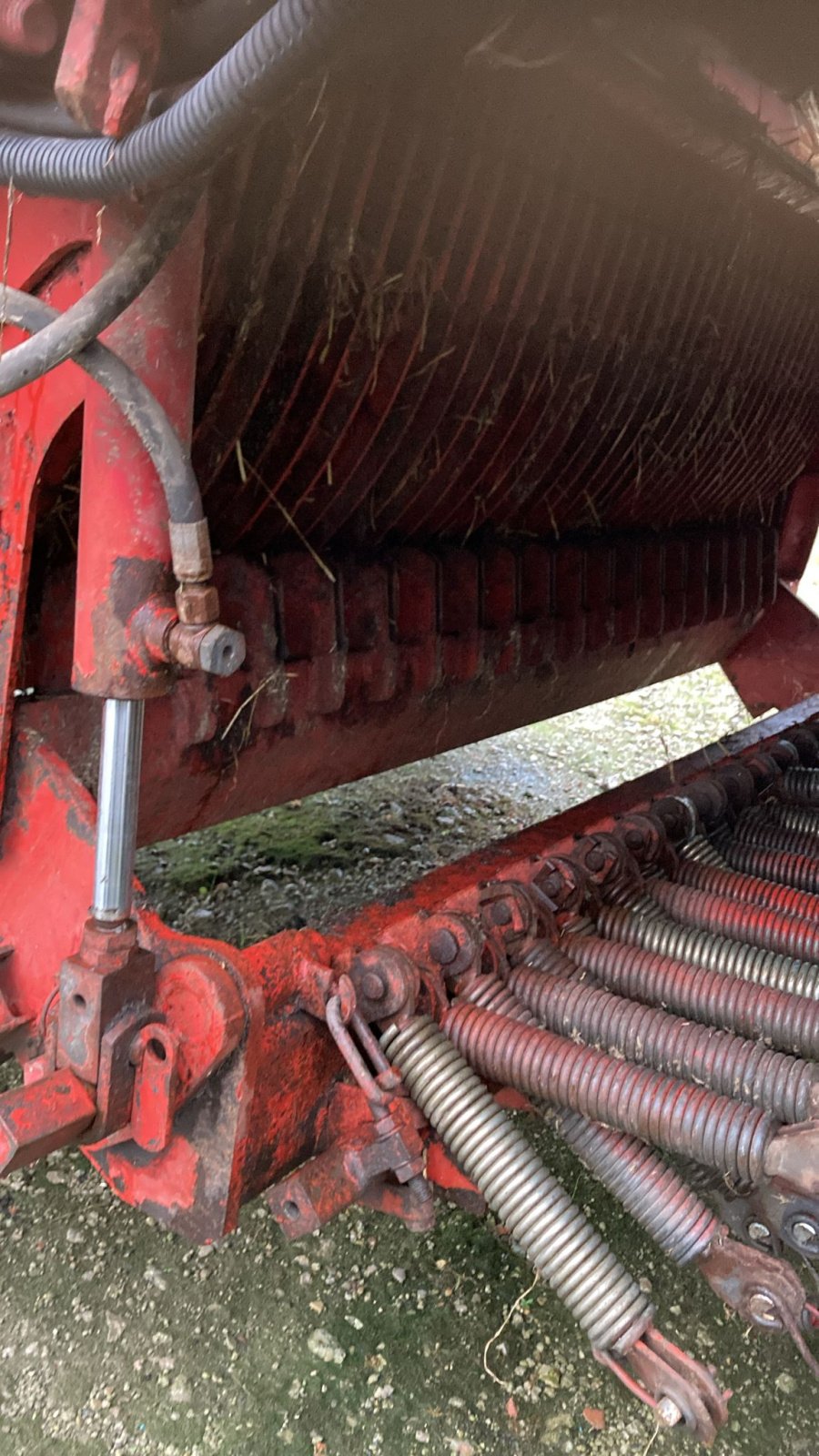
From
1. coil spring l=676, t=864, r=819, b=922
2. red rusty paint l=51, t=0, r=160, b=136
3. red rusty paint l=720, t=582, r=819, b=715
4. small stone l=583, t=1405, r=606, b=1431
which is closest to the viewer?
red rusty paint l=51, t=0, r=160, b=136

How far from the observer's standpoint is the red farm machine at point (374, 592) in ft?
3.76

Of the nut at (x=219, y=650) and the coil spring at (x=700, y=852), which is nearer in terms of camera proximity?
the nut at (x=219, y=650)

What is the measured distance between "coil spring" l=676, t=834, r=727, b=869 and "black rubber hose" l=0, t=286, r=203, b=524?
1378 millimetres

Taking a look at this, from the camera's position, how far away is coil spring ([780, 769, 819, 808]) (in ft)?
8.53

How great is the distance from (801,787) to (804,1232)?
156 centimetres

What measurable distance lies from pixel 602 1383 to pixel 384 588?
1.43 m

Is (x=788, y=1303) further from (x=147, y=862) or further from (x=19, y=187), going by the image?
(x=147, y=862)

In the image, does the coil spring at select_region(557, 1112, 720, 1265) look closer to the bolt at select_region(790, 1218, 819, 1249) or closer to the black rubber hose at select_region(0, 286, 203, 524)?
the bolt at select_region(790, 1218, 819, 1249)

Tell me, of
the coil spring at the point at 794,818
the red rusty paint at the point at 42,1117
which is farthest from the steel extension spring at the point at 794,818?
the red rusty paint at the point at 42,1117

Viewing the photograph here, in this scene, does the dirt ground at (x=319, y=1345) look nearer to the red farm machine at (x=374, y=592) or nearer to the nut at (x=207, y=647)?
the red farm machine at (x=374, y=592)

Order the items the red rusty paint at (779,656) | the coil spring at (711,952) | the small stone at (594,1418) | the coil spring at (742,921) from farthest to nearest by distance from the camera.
A: the red rusty paint at (779,656)
the coil spring at (742,921)
the coil spring at (711,952)
the small stone at (594,1418)

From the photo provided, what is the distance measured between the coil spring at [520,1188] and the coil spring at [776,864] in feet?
3.20

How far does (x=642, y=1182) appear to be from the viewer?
4.61 ft

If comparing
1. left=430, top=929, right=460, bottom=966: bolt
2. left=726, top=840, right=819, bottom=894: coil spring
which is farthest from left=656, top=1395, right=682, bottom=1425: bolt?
left=726, top=840, right=819, bottom=894: coil spring
